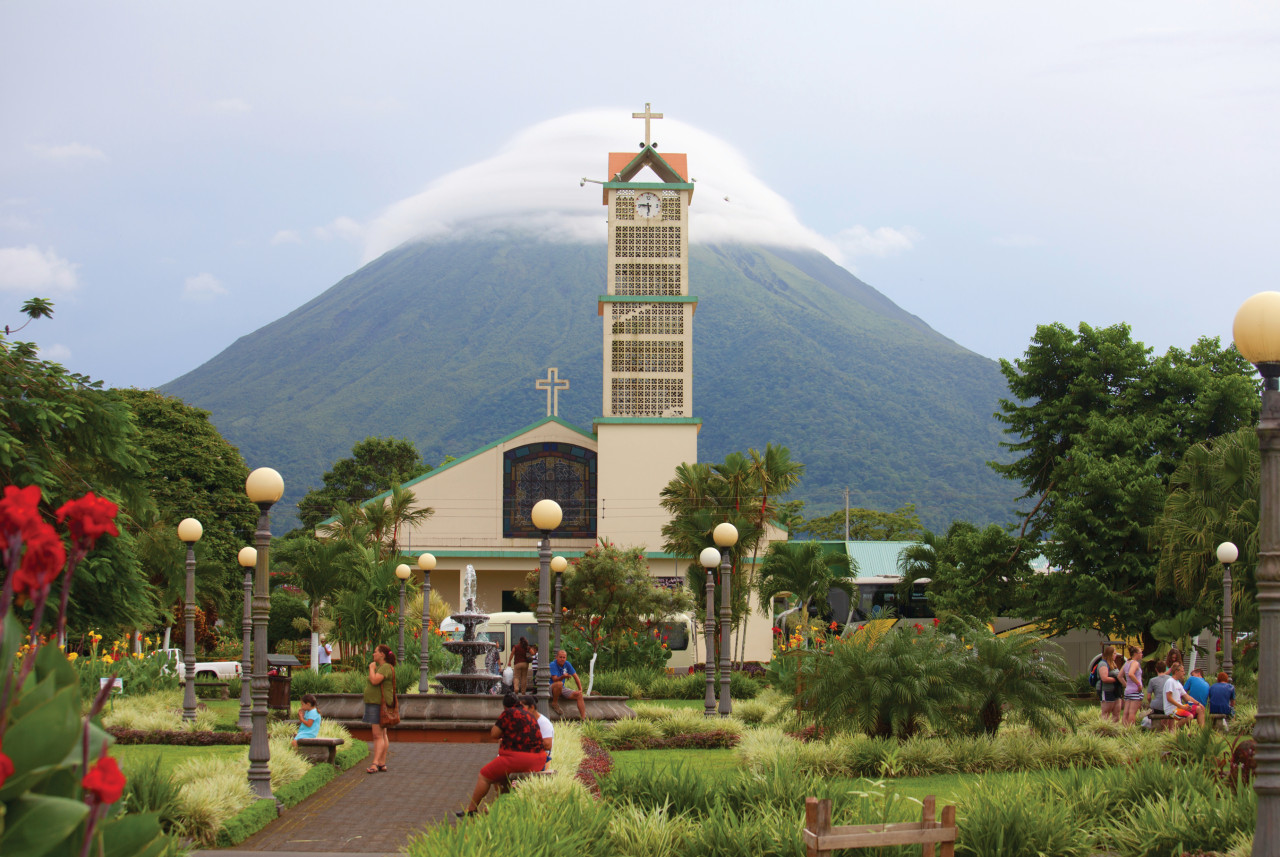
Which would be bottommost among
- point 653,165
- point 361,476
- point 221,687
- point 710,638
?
point 221,687

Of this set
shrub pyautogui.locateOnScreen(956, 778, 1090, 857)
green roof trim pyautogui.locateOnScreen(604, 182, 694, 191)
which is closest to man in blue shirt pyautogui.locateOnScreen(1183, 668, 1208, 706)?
shrub pyautogui.locateOnScreen(956, 778, 1090, 857)

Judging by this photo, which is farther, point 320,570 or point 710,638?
point 320,570

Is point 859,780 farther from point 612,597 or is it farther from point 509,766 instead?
point 612,597

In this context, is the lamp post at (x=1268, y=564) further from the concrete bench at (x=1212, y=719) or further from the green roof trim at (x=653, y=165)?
the green roof trim at (x=653, y=165)

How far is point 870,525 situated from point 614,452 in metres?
42.5

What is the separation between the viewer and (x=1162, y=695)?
653 inches

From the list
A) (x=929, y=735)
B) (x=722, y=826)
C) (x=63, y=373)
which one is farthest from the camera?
(x=63, y=373)

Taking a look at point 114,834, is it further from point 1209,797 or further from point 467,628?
point 467,628

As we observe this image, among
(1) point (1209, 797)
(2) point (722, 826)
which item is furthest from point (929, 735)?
(2) point (722, 826)

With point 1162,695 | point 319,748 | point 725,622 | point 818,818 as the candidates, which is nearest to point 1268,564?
point 818,818

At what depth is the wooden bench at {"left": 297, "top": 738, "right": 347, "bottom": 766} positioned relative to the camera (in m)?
14.0

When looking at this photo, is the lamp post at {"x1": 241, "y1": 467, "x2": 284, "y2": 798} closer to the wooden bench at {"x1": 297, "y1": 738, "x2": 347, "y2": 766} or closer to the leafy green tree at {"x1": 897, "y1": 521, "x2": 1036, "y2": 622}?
the wooden bench at {"x1": 297, "y1": 738, "x2": 347, "y2": 766}

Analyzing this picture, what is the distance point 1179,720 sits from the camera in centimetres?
1575

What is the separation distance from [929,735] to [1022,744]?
144 centimetres
